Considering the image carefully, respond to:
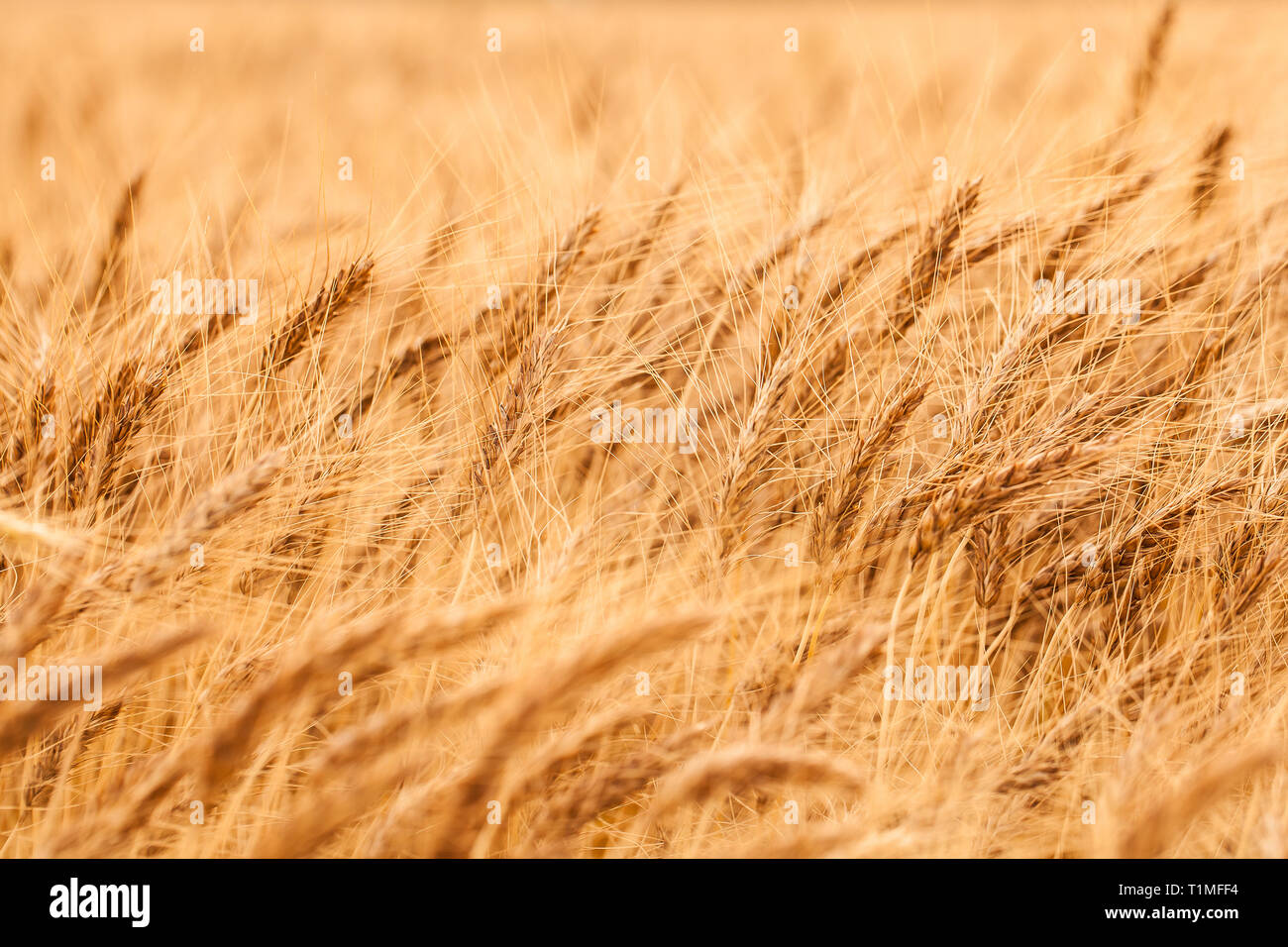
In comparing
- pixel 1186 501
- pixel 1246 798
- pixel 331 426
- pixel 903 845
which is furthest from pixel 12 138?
pixel 1246 798

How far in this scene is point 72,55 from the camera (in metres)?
3.67

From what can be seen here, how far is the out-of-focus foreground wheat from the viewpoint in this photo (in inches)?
41.3

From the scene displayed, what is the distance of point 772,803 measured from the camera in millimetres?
1218

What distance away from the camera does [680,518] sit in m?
1.32

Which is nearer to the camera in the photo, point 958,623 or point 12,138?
point 958,623

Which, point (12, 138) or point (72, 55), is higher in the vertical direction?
point (72, 55)

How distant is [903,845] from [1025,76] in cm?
354

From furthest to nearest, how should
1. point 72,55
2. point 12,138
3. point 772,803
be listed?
point 72,55, point 12,138, point 772,803

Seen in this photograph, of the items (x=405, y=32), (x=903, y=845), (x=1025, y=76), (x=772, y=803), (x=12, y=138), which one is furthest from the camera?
(x=405, y=32)

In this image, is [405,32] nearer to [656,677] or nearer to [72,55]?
[72,55]

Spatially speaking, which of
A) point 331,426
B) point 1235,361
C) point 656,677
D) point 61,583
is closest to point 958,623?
point 656,677

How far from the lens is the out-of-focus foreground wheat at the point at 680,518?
1.05m

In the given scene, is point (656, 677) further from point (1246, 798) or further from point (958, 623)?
point (1246, 798)
